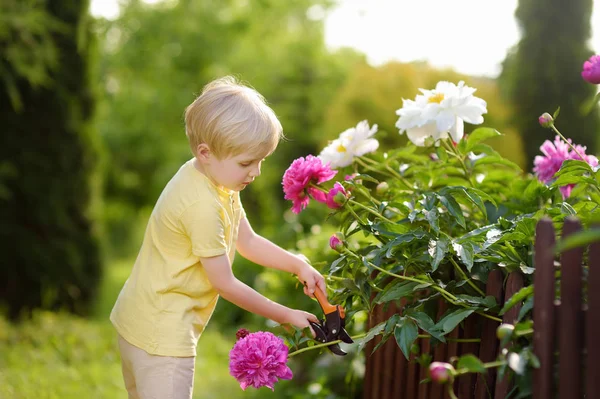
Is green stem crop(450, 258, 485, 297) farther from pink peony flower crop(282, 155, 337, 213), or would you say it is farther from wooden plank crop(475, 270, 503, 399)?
pink peony flower crop(282, 155, 337, 213)

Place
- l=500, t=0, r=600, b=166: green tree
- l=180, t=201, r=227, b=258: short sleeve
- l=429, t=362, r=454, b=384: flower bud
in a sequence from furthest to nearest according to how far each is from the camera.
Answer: l=500, t=0, r=600, b=166: green tree, l=180, t=201, r=227, b=258: short sleeve, l=429, t=362, r=454, b=384: flower bud

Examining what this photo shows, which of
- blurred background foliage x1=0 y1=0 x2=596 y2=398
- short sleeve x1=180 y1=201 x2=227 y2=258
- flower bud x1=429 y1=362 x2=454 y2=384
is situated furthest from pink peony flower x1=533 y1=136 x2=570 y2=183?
flower bud x1=429 y1=362 x2=454 y2=384

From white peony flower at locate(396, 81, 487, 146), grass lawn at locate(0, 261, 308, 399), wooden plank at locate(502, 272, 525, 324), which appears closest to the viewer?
wooden plank at locate(502, 272, 525, 324)

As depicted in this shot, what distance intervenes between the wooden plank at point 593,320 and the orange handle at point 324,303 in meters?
0.70

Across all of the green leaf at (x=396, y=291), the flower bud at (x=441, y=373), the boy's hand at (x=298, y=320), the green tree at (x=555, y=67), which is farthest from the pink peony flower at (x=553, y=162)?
the green tree at (x=555, y=67)

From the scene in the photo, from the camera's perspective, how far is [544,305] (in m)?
1.33

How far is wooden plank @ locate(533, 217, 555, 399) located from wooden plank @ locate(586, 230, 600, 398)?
0.07 metres

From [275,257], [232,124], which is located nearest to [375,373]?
[275,257]

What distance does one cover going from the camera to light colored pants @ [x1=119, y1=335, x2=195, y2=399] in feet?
6.41

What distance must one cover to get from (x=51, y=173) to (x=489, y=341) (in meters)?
5.06

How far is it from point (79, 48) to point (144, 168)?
895cm

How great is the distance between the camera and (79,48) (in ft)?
19.6

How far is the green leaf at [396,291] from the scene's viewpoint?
1.73 m

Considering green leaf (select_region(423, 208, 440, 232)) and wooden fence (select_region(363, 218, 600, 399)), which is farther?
green leaf (select_region(423, 208, 440, 232))
